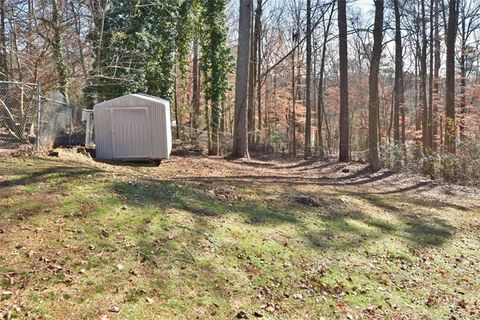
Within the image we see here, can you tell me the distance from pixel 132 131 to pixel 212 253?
22.2ft

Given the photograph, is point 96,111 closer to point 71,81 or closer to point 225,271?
point 71,81

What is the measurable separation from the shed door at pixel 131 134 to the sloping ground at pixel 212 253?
2.94 m

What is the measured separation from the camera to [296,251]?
199 inches

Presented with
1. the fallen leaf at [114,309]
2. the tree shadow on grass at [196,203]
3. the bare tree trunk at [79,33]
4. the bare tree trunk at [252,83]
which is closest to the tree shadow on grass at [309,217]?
the tree shadow on grass at [196,203]

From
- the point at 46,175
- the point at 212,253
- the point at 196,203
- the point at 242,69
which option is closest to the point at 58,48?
the point at 242,69

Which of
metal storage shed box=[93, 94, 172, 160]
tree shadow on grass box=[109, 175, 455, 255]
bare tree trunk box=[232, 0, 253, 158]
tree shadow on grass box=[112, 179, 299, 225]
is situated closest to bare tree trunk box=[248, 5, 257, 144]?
bare tree trunk box=[232, 0, 253, 158]

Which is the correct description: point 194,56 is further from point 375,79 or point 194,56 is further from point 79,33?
point 375,79

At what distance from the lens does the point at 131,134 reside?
34.7 feet

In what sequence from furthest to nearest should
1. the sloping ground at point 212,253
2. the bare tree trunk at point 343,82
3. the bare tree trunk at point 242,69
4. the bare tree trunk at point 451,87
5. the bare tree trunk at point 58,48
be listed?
the bare tree trunk at point 343,82
the bare tree trunk at point 242,69
the bare tree trunk at point 451,87
the bare tree trunk at point 58,48
the sloping ground at point 212,253

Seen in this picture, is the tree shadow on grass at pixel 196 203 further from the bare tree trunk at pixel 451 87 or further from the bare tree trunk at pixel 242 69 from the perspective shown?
the bare tree trunk at pixel 451 87

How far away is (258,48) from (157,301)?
64.9ft

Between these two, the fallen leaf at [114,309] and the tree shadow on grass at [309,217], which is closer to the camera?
the fallen leaf at [114,309]

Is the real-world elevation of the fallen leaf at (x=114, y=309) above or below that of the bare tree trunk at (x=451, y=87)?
below

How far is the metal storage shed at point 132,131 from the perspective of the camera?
1055 centimetres
